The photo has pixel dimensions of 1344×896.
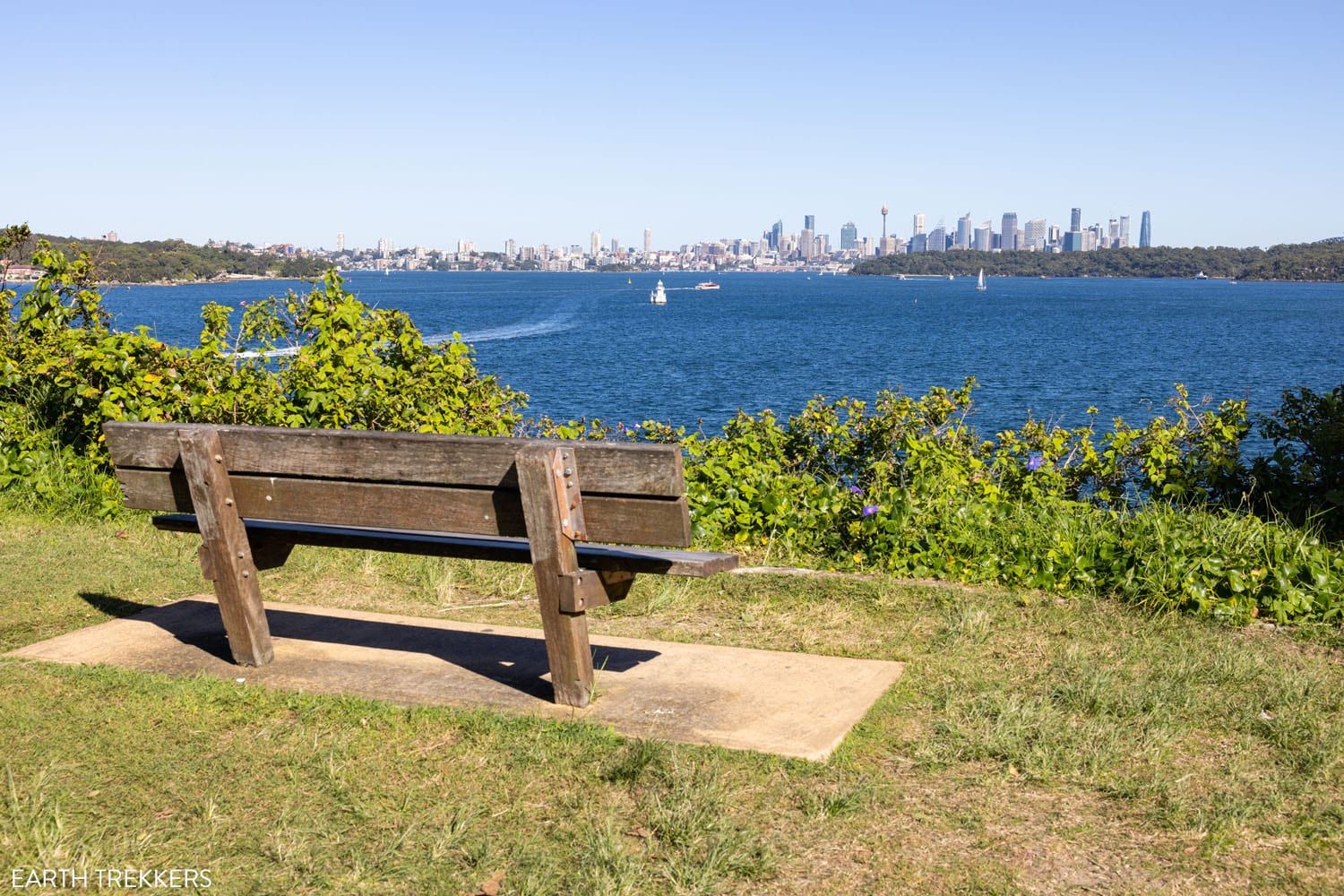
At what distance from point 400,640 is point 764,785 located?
204 cm

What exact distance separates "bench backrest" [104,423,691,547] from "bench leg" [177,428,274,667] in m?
0.05

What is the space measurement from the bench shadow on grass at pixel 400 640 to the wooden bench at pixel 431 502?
0.39 metres

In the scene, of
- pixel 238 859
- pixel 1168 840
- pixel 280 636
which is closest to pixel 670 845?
pixel 238 859

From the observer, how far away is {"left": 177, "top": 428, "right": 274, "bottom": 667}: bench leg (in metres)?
4.27

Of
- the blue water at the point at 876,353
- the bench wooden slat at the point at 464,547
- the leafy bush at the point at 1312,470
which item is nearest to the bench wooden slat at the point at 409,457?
the bench wooden slat at the point at 464,547

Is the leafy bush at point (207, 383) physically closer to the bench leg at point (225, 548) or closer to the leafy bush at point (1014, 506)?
the leafy bush at point (1014, 506)

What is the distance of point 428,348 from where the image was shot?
8.53 metres

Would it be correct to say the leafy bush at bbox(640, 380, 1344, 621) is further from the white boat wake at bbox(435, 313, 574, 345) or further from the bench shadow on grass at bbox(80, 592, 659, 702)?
the white boat wake at bbox(435, 313, 574, 345)

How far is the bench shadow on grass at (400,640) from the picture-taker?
4.58 metres

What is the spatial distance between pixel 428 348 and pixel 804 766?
5.55m

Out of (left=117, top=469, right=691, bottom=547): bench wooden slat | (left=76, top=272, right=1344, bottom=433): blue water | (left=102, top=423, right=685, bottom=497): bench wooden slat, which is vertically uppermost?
(left=102, top=423, right=685, bottom=497): bench wooden slat

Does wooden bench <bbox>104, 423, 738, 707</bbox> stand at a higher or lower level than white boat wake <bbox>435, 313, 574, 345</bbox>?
higher

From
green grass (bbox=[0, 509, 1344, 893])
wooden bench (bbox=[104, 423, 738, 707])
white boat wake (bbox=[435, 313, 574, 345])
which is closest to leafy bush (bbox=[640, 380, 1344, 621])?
green grass (bbox=[0, 509, 1344, 893])

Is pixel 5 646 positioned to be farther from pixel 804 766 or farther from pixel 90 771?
pixel 804 766
